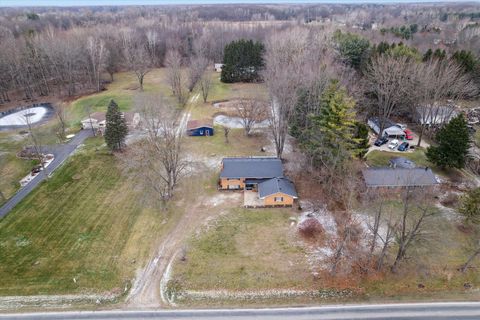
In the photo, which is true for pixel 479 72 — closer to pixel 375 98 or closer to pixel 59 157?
pixel 375 98

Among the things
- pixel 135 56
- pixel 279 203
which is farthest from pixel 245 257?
pixel 135 56

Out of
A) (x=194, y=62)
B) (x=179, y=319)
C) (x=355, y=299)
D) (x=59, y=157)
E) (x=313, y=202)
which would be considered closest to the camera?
(x=179, y=319)

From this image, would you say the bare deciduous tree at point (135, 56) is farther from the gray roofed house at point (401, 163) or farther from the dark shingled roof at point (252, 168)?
the gray roofed house at point (401, 163)

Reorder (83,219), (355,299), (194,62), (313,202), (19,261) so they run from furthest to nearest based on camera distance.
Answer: (194,62)
(313,202)
(83,219)
(19,261)
(355,299)

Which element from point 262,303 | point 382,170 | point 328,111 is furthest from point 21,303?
point 382,170

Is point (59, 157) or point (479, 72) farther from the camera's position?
point (479, 72)

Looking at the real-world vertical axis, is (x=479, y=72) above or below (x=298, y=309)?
above
